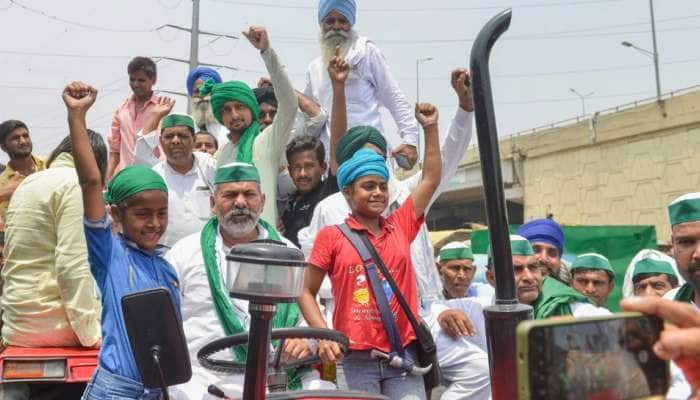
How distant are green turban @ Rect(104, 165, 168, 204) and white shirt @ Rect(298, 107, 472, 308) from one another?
4.62ft

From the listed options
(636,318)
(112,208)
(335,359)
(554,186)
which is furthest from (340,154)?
(554,186)

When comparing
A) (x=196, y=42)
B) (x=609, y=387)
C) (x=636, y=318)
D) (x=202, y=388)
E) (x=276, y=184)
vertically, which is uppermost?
(x=196, y=42)

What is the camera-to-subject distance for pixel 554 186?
3147cm

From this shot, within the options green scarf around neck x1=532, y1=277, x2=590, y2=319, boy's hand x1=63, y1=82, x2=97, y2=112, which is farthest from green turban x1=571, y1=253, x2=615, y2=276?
boy's hand x1=63, y1=82, x2=97, y2=112

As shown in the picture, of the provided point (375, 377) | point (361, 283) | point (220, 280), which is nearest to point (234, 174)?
point (220, 280)

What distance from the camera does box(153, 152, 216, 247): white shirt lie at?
213 inches

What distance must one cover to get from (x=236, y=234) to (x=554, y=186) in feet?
94.7

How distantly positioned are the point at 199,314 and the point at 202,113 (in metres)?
4.03

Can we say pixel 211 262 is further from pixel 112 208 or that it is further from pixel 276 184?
pixel 276 184

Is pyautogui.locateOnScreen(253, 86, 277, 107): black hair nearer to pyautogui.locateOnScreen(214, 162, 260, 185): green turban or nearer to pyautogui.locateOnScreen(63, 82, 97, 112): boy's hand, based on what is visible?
pyautogui.locateOnScreen(214, 162, 260, 185): green turban

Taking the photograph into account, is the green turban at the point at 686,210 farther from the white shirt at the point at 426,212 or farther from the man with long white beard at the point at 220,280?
the man with long white beard at the point at 220,280

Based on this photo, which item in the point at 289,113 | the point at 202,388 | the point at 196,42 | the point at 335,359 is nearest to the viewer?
the point at 335,359

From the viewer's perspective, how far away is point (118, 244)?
345 cm

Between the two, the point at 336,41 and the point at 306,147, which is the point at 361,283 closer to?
the point at 306,147
